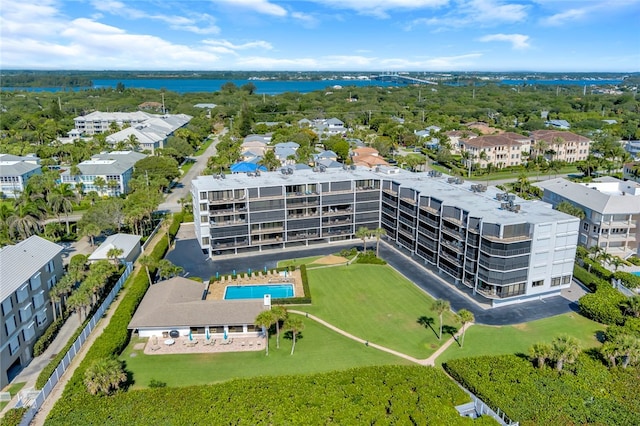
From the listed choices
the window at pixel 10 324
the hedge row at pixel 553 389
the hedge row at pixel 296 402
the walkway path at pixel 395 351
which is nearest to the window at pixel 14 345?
the window at pixel 10 324

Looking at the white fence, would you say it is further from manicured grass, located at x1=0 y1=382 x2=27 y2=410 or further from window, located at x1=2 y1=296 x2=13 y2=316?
window, located at x1=2 y1=296 x2=13 y2=316

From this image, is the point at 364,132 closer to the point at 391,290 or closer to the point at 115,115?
the point at 115,115

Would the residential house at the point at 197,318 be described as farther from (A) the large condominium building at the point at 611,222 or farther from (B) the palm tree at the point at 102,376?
(A) the large condominium building at the point at 611,222

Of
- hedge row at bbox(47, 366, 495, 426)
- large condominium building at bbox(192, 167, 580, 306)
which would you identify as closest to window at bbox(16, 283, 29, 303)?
hedge row at bbox(47, 366, 495, 426)

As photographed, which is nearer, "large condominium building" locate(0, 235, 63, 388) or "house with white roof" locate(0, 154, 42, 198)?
"large condominium building" locate(0, 235, 63, 388)

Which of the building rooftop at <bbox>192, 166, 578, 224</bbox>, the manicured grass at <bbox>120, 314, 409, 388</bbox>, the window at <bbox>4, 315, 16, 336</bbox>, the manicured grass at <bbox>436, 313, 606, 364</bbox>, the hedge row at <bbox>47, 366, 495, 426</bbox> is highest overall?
the building rooftop at <bbox>192, 166, 578, 224</bbox>

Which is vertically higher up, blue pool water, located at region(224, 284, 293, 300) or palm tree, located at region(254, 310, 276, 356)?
palm tree, located at region(254, 310, 276, 356)

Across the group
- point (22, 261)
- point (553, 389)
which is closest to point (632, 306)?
point (553, 389)

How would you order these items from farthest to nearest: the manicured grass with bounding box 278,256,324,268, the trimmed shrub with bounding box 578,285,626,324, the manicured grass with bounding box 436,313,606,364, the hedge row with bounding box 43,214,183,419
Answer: the manicured grass with bounding box 278,256,324,268, the trimmed shrub with bounding box 578,285,626,324, the manicured grass with bounding box 436,313,606,364, the hedge row with bounding box 43,214,183,419
